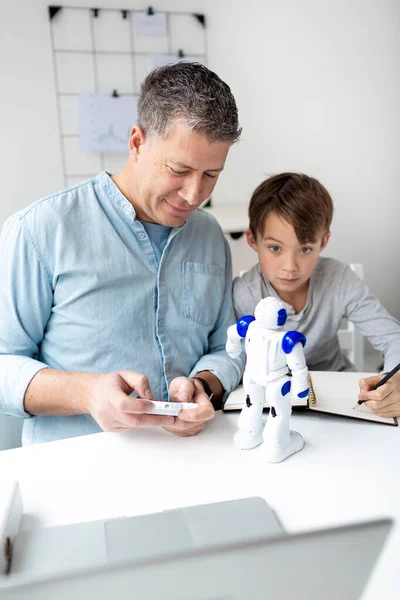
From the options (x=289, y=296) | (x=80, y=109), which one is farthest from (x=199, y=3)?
(x=289, y=296)

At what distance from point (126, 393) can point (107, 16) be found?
212 cm

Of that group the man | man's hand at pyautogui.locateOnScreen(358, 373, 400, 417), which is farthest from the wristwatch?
man's hand at pyautogui.locateOnScreen(358, 373, 400, 417)

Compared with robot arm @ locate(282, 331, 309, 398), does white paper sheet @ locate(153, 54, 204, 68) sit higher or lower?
higher

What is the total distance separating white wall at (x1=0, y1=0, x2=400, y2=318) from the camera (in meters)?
2.39

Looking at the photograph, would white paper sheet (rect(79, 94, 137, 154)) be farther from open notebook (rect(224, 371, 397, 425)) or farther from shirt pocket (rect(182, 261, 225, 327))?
open notebook (rect(224, 371, 397, 425))

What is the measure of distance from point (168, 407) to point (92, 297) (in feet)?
1.18

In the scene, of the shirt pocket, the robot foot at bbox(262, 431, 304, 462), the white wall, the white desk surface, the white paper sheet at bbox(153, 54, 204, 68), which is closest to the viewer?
the white desk surface

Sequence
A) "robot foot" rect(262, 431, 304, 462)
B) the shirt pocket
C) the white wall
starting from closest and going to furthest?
"robot foot" rect(262, 431, 304, 462) → the shirt pocket → the white wall

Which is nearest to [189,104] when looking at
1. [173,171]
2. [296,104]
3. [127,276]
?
[173,171]

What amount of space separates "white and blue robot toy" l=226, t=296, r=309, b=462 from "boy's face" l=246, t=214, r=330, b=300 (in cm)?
48

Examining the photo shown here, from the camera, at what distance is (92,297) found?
3.57 feet

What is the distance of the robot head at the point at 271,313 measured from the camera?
78 cm

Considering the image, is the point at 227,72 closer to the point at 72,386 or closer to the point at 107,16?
the point at 107,16

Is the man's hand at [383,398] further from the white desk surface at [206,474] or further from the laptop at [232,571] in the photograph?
the laptop at [232,571]
